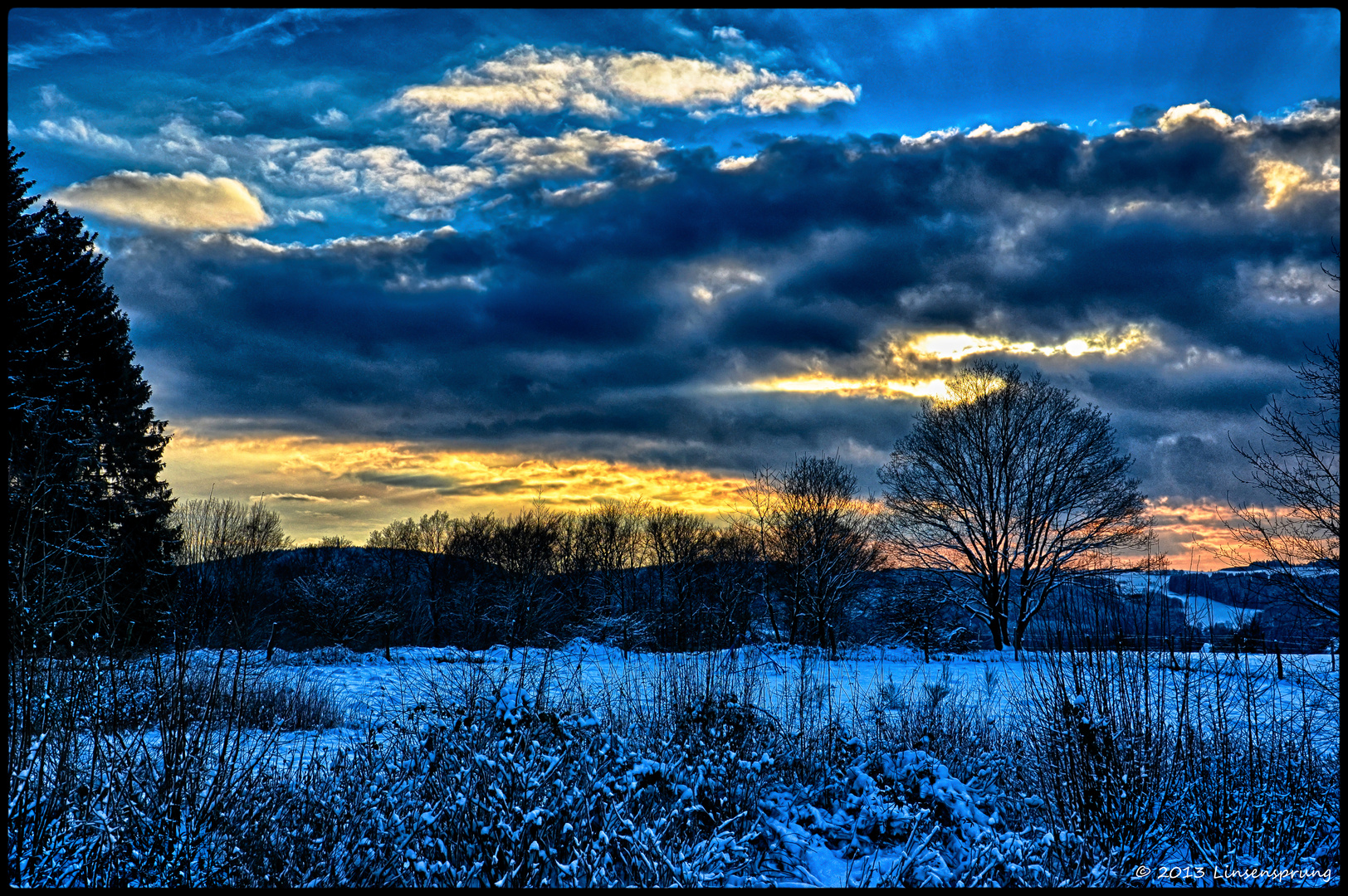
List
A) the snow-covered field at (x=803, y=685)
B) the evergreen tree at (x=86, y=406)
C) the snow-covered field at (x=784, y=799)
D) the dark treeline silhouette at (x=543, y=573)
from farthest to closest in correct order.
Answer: the dark treeline silhouette at (x=543, y=573) → the evergreen tree at (x=86, y=406) → the snow-covered field at (x=803, y=685) → the snow-covered field at (x=784, y=799)

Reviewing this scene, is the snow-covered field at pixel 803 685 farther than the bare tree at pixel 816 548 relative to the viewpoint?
No

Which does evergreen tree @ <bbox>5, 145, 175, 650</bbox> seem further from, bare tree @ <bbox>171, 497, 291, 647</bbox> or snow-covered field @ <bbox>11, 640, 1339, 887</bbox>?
snow-covered field @ <bbox>11, 640, 1339, 887</bbox>

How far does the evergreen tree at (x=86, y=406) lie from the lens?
672 inches

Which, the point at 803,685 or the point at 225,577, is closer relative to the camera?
the point at 803,685

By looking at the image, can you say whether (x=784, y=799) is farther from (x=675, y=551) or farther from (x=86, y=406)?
(x=675, y=551)

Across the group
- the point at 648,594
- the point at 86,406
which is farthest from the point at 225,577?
the point at 648,594

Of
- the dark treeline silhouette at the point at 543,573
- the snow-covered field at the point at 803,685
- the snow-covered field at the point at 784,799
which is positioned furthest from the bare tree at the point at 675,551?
the snow-covered field at the point at 784,799

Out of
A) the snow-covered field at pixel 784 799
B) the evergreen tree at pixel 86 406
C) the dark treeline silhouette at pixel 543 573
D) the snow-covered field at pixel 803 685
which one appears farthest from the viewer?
the dark treeline silhouette at pixel 543 573

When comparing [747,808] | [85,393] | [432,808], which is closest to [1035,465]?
[747,808]

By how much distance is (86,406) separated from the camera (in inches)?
806

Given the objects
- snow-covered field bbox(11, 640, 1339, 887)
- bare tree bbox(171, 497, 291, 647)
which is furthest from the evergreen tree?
snow-covered field bbox(11, 640, 1339, 887)

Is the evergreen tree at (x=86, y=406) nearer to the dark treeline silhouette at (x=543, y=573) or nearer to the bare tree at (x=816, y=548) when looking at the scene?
the dark treeline silhouette at (x=543, y=573)

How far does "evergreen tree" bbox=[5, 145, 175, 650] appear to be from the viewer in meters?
17.1

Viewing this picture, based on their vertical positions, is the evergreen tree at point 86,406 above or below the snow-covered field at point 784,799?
above
